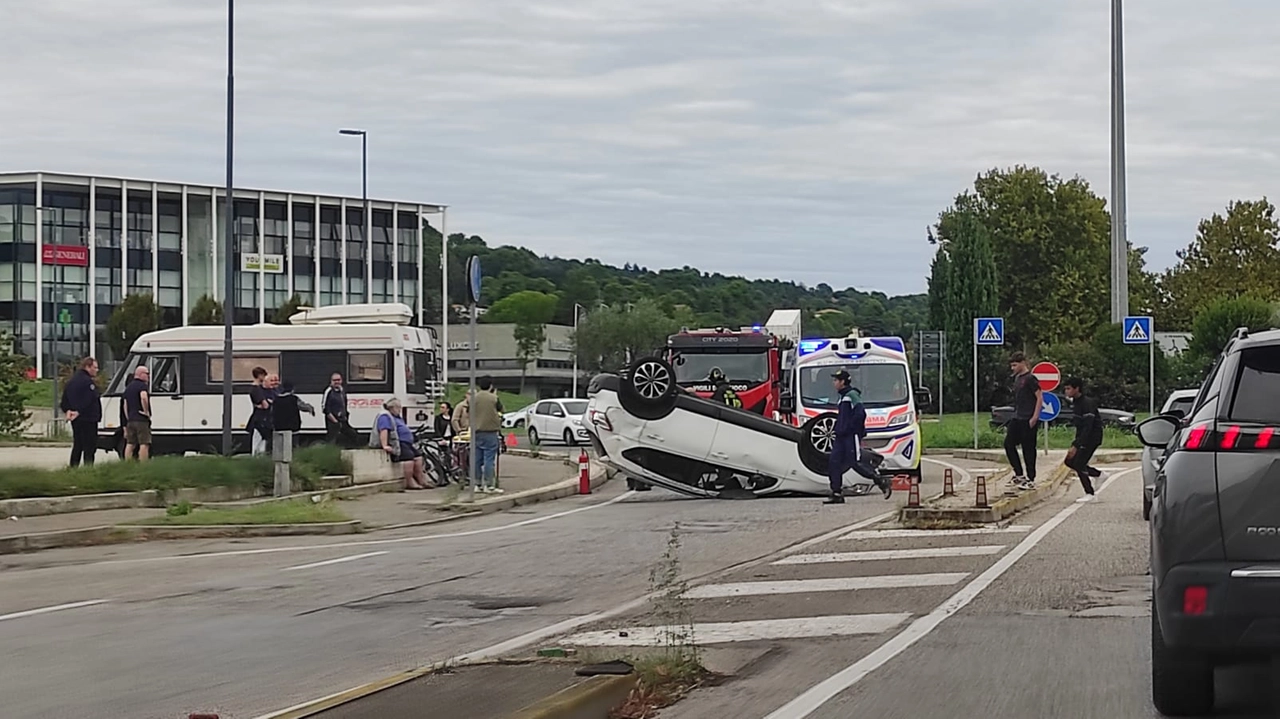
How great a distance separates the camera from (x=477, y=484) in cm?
2655

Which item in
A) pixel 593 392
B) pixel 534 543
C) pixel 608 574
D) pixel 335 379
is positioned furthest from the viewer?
pixel 335 379

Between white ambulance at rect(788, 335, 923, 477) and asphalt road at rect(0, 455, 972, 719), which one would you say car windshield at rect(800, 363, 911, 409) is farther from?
asphalt road at rect(0, 455, 972, 719)

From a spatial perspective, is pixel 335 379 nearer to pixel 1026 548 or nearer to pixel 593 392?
pixel 593 392

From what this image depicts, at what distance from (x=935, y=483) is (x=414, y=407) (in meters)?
11.8

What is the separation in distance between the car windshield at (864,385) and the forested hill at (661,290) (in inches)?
2559

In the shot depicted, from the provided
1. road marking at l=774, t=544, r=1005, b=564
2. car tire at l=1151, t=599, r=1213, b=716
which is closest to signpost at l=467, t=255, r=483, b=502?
road marking at l=774, t=544, r=1005, b=564

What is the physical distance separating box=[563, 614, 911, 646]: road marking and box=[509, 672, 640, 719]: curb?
176 cm

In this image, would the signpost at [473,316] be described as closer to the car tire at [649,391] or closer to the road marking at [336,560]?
the car tire at [649,391]

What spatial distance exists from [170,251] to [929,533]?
7593cm

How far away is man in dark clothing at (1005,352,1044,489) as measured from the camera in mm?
20000

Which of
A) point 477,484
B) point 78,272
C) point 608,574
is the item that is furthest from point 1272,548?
point 78,272

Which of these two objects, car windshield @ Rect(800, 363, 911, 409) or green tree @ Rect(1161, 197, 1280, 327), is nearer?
car windshield @ Rect(800, 363, 911, 409)

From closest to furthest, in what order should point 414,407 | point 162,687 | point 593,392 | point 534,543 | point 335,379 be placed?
point 162,687
point 534,543
point 593,392
point 335,379
point 414,407

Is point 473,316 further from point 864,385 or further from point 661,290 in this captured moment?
point 661,290
